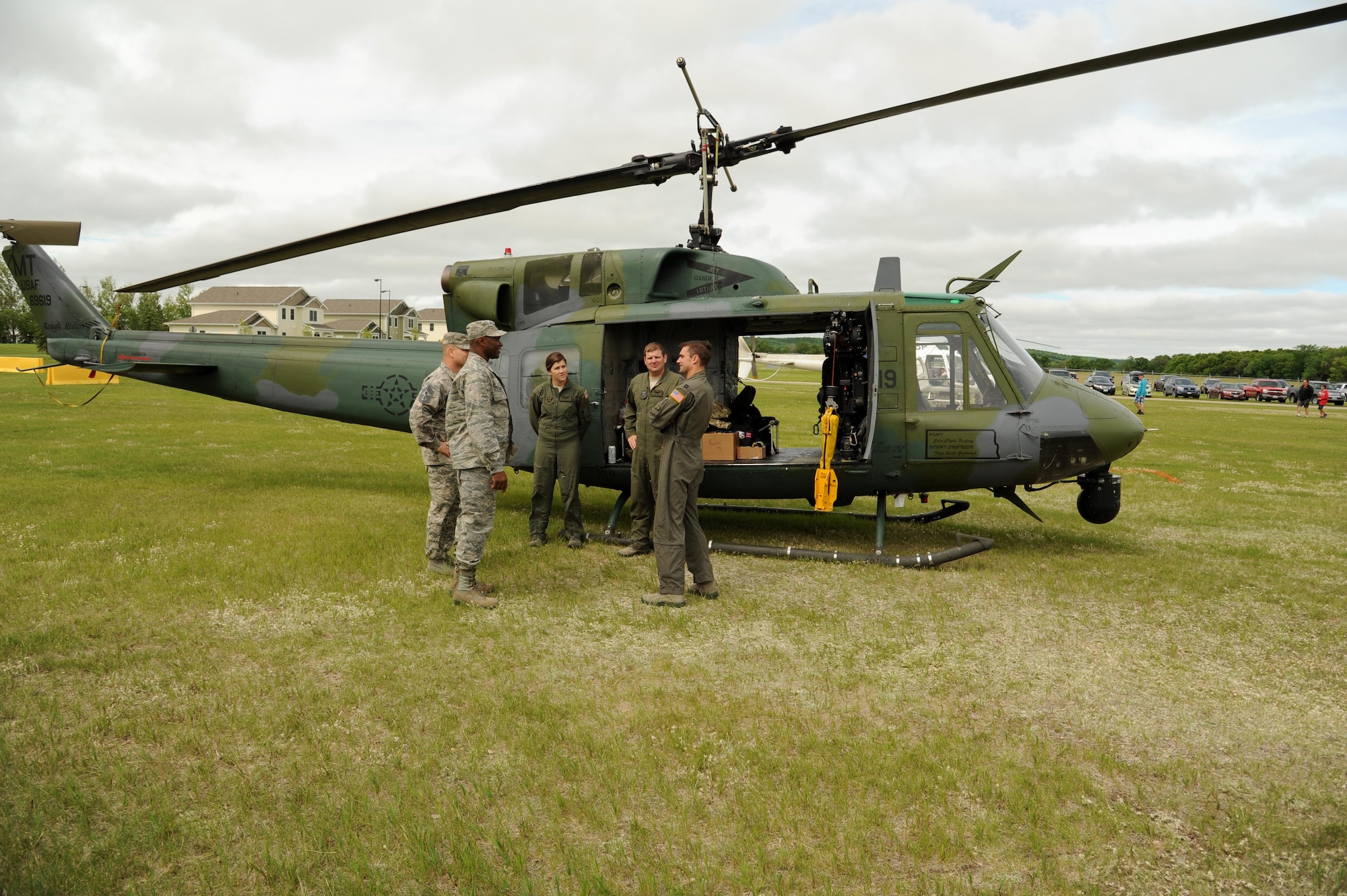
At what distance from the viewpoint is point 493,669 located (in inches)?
178

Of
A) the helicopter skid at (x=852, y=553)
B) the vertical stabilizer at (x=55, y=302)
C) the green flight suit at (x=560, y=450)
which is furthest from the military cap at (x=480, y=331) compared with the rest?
the vertical stabilizer at (x=55, y=302)

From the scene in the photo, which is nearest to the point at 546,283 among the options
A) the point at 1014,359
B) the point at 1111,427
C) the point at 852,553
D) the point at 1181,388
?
the point at 852,553

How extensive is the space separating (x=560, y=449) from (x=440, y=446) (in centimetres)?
176

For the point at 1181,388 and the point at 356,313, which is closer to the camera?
the point at 1181,388

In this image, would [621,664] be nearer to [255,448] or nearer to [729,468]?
[729,468]

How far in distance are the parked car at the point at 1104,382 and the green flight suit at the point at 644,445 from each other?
45.9 metres

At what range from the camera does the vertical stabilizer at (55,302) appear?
408 inches

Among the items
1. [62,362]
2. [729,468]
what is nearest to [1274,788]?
[729,468]

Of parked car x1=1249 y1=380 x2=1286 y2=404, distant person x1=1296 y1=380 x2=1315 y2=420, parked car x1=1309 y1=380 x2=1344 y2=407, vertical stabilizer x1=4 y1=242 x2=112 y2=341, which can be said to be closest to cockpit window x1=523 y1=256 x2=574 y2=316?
vertical stabilizer x1=4 y1=242 x2=112 y2=341

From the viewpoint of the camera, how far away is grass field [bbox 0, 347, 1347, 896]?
2.84 metres

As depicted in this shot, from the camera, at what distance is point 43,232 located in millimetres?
8352

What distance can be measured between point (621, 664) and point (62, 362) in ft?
32.8

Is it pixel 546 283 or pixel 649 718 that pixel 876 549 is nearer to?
pixel 649 718

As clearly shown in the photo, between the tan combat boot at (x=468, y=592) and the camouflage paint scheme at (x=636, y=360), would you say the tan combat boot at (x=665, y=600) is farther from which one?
the camouflage paint scheme at (x=636, y=360)
